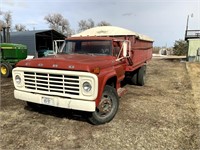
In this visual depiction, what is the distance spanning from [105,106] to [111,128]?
534mm

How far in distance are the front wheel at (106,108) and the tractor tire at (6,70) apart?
7.68m

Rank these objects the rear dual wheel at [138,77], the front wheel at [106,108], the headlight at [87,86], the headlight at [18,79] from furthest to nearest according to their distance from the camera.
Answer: the rear dual wheel at [138,77] < the headlight at [18,79] < the front wheel at [106,108] < the headlight at [87,86]

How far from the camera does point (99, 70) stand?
4148 mm

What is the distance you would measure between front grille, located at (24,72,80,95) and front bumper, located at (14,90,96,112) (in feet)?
0.50

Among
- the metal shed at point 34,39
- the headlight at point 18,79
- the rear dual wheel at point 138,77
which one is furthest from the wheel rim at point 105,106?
the metal shed at point 34,39

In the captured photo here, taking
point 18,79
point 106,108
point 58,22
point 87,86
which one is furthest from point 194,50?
point 58,22

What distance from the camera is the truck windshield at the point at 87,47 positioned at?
5.61 meters

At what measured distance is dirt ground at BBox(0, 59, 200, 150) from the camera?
149 inches

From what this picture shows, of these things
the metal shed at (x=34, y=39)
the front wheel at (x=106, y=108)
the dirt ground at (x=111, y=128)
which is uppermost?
the metal shed at (x=34, y=39)

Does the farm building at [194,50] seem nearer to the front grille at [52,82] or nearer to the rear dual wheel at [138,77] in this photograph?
the rear dual wheel at [138,77]

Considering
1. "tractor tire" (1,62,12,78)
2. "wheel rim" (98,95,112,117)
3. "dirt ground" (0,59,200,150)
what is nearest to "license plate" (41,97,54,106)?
"dirt ground" (0,59,200,150)

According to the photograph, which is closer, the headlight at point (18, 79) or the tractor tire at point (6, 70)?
the headlight at point (18, 79)

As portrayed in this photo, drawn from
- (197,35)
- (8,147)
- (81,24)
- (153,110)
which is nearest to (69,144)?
(8,147)

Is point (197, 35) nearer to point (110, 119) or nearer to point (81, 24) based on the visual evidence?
point (110, 119)
